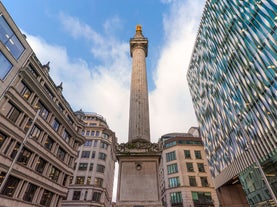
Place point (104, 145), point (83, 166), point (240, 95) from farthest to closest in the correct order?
point (104, 145) < point (83, 166) < point (240, 95)

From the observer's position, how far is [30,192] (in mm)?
23438

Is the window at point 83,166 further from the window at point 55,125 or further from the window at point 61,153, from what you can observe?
the window at point 55,125

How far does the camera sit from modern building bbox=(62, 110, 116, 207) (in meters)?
42.0

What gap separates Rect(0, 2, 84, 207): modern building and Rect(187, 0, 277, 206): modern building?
82.5 feet

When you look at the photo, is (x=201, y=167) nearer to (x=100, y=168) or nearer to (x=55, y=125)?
(x=100, y=168)

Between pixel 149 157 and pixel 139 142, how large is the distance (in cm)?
135

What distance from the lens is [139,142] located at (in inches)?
495

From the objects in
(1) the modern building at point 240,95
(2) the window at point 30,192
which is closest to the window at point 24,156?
(2) the window at point 30,192

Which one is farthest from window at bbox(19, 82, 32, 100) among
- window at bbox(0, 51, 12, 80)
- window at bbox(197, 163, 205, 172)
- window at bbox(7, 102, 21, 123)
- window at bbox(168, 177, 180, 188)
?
window at bbox(197, 163, 205, 172)

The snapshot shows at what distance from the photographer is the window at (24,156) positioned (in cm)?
2227

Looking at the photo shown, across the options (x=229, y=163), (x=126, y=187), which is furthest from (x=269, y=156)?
(x=126, y=187)

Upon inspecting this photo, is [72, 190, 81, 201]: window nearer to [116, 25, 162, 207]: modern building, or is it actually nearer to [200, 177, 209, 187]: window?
[200, 177, 209, 187]: window

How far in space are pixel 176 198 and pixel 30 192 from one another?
120 ft

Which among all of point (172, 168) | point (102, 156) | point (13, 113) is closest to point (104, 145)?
point (102, 156)
